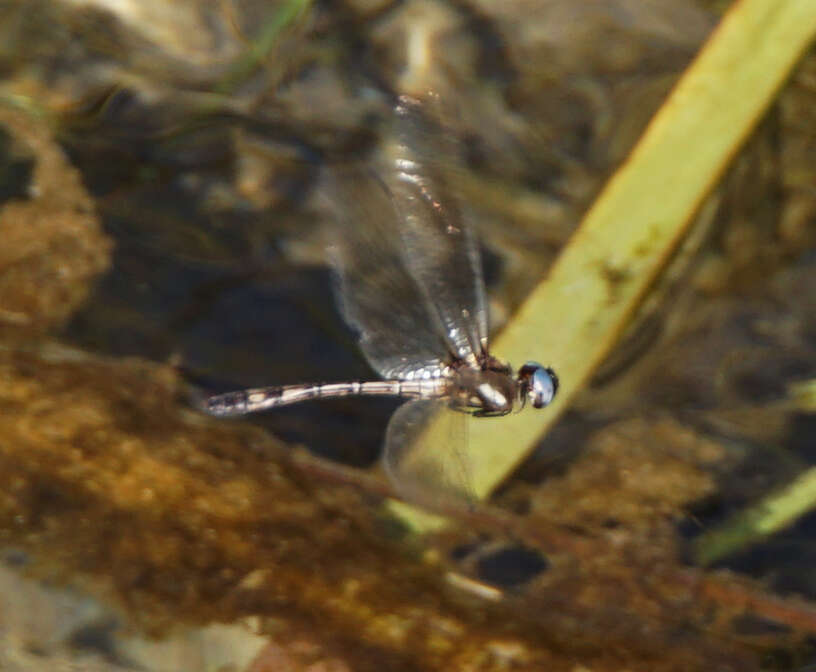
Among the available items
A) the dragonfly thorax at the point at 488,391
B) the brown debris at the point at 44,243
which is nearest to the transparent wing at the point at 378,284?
the dragonfly thorax at the point at 488,391

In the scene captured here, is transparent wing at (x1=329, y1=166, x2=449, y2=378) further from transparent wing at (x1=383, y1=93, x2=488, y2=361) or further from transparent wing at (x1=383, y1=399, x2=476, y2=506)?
transparent wing at (x1=383, y1=399, x2=476, y2=506)

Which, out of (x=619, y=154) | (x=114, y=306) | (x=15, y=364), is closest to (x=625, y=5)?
(x=619, y=154)

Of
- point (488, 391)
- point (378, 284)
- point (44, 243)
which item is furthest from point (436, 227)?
point (44, 243)

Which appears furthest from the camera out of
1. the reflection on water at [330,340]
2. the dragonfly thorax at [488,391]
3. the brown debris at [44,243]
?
the brown debris at [44,243]

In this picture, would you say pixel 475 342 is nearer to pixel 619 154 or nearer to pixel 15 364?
pixel 619 154

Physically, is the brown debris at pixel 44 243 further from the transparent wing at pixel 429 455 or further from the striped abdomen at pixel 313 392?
the transparent wing at pixel 429 455

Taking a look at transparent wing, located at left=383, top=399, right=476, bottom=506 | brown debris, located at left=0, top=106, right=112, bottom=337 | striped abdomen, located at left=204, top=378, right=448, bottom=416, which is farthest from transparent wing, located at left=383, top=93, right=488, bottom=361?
brown debris, located at left=0, top=106, right=112, bottom=337

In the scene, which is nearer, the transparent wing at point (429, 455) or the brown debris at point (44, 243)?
the transparent wing at point (429, 455)
